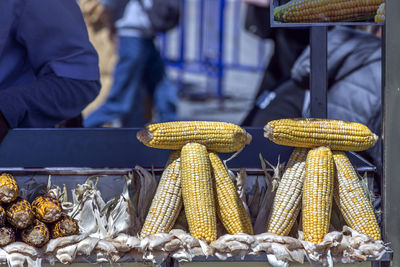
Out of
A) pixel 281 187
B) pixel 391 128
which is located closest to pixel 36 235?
pixel 281 187

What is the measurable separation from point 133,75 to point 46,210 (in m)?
4.12

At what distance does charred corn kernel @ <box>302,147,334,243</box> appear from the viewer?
190cm

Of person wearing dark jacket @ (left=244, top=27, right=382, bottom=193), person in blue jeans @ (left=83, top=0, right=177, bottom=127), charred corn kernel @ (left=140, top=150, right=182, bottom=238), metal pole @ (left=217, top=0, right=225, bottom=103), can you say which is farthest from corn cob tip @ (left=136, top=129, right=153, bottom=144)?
metal pole @ (left=217, top=0, right=225, bottom=103)

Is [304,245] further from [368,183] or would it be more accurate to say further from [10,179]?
[10,179]

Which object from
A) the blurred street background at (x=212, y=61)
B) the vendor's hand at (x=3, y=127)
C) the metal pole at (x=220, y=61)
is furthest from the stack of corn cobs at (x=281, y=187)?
the metal pole at (x=220, y=61)

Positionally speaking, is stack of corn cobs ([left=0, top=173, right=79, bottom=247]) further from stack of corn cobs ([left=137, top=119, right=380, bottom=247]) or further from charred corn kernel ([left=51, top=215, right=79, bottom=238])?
stack of corn cobs ([left=137, top=119, right=380, bottom=247])

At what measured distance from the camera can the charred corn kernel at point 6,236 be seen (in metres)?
1.81

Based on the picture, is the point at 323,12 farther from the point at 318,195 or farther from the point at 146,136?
the point at 146,136

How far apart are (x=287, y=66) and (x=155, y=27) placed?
1765mm

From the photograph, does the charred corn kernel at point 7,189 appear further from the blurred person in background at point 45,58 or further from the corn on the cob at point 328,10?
the corn on the cob at point 328,10

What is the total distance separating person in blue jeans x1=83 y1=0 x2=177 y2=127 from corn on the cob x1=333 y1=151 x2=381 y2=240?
4.09 m

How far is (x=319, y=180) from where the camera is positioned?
1910 millimetres

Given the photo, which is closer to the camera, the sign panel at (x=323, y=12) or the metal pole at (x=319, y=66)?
the sign panel at (x=323, y=12)

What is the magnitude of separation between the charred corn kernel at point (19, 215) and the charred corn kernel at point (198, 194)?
1.78 feet
